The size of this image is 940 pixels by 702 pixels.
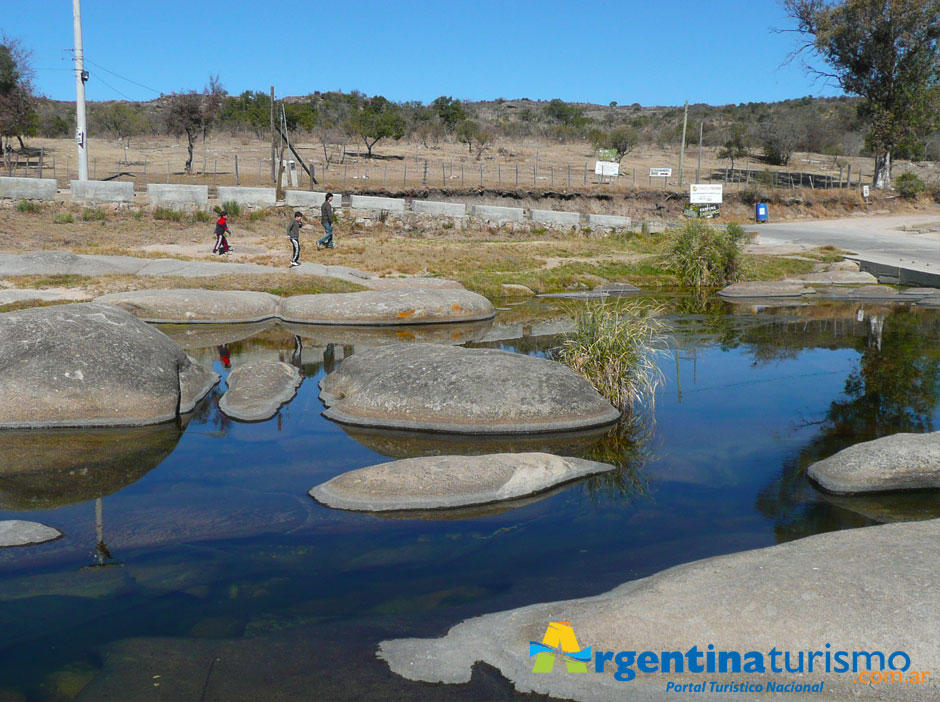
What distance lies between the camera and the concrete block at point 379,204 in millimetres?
33188

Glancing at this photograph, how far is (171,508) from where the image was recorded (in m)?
8.52

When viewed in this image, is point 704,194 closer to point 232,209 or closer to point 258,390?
point 232,209

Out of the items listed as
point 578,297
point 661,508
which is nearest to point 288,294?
point 578,297

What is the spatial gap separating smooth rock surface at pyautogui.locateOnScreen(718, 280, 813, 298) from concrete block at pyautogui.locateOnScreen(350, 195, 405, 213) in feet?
46.2

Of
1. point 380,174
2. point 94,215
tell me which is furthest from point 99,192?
point 380,174

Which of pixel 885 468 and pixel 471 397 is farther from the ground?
pixel 471 397

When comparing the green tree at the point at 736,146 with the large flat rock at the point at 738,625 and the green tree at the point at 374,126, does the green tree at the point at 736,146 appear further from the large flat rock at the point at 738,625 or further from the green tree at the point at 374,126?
the large flat rock at the point at 738,625

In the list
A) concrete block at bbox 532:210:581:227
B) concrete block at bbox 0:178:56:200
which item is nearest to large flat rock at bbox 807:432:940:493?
concrete block at bbox 532:210:581:227

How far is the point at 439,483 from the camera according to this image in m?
8.45

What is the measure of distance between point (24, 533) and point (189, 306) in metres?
9.74

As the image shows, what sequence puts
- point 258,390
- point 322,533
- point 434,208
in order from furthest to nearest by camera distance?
point 434,208 < point 258,390 < point 322,533

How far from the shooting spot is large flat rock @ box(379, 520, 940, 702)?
529cm

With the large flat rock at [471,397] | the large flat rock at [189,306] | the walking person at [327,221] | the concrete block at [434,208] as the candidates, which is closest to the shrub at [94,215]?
the walking person at [327,221]

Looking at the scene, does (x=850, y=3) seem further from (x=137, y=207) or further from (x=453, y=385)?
(x=453, y=385)
